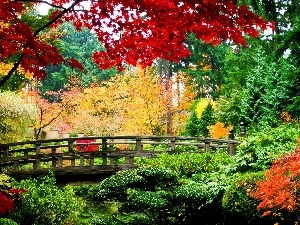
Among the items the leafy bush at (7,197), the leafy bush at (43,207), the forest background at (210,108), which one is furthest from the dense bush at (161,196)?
the leafy bush at (7,197)

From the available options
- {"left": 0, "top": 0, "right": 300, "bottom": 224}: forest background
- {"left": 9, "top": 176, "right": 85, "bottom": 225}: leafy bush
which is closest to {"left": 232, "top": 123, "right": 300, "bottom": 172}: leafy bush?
{"left": 0, "top": 0, "right": 300, "bottom": 224}: forest background

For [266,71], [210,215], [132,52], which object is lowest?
[210,215]

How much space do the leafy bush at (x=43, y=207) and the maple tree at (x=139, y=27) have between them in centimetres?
353

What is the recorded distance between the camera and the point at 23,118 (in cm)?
1711

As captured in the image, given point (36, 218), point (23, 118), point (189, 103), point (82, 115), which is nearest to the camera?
point (36, 218)

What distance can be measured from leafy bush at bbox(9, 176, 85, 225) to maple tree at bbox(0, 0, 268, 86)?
3.53 m

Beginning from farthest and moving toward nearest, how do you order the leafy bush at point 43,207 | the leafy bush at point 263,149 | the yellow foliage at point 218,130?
1. the yellow foliage at point 218,130
2. the leafy bush at point 263,149
3. the leafy bush at point 43,207

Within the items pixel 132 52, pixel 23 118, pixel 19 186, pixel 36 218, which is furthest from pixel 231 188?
pixel 23 118

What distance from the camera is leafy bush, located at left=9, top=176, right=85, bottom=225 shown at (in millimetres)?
8945

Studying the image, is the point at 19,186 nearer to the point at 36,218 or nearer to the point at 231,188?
the point at 36,218

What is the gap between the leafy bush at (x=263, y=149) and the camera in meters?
9.06

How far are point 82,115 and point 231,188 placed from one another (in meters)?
19.9

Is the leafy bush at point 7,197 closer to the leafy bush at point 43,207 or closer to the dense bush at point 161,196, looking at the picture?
the leafy bush at point 43,207

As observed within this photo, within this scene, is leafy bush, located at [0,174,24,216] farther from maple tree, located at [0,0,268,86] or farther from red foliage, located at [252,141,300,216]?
red foliage, located at [252,141,300,216]
